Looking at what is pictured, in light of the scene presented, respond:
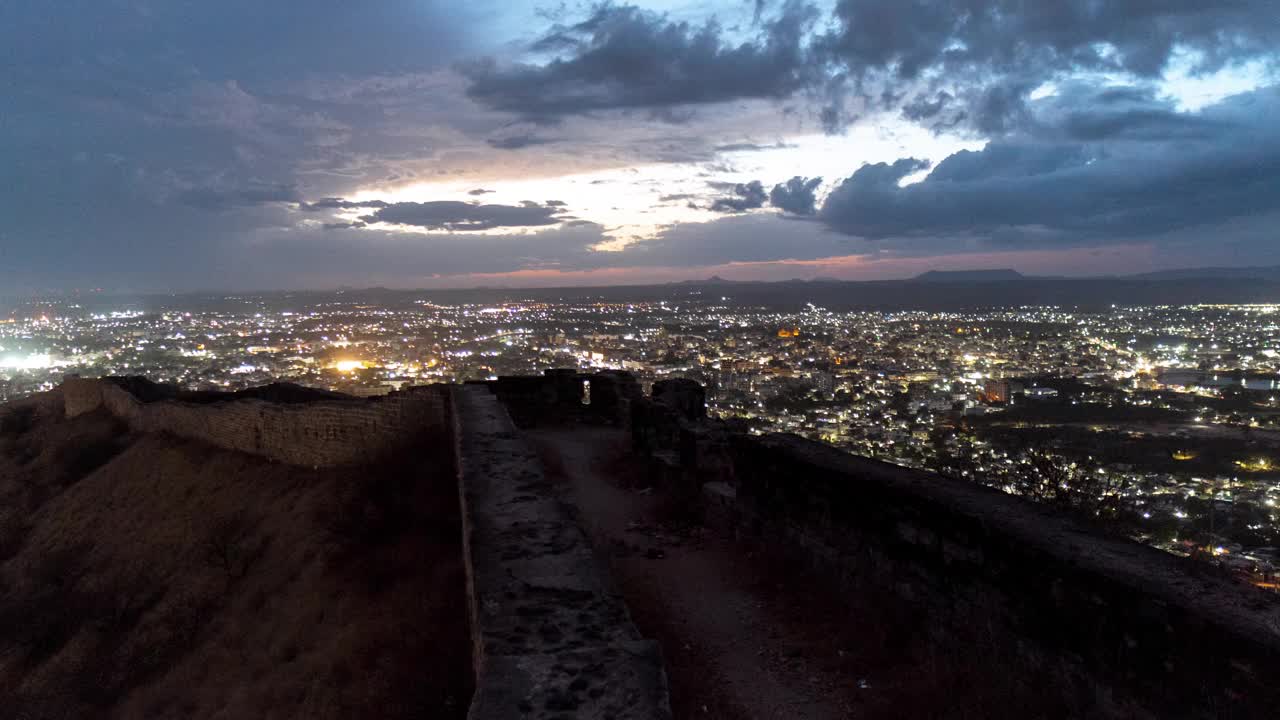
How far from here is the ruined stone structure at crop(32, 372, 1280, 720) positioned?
286 centimetres

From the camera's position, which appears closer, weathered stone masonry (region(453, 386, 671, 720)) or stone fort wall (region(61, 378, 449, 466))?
weathered stone masonry (region(453, 386, 671, 720))

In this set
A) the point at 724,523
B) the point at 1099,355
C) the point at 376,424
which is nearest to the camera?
the point at 724,523

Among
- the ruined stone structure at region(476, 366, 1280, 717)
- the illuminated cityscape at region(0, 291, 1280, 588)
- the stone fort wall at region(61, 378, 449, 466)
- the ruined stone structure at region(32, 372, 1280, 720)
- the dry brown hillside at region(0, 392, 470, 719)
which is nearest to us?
the ruined stone structure at region(32, 372, 1280, 720)

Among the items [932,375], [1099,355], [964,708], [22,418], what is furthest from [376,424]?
[1099,355]

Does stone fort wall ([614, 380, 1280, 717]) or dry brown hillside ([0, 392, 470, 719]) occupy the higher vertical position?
stone fort wall ([614, 380, 1280, 717])

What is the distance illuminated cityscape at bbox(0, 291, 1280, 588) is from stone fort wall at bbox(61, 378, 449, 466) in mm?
6953

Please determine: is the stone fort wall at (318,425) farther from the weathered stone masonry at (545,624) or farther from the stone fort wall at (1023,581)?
the stone fort wall at (1023,581)

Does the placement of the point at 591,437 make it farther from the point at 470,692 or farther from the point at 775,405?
the point at 775,405

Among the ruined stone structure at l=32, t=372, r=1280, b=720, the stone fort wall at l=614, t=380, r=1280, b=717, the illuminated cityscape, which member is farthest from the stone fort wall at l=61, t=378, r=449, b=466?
the illuminated cityscape

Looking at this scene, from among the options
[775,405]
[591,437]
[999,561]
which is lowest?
[775,405]

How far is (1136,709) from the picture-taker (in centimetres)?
322

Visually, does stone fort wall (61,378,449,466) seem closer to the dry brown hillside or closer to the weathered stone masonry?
the dry brown hillside

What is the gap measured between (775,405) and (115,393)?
23534 mm

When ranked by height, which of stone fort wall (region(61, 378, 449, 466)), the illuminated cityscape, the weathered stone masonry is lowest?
the illuminated cityscape
